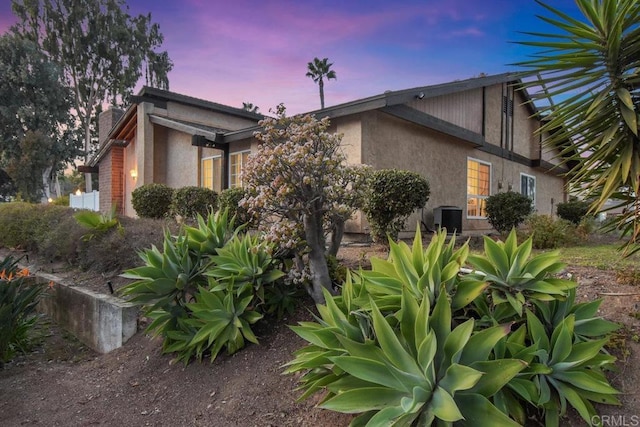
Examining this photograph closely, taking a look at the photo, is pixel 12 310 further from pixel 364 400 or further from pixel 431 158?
pixel 431 158

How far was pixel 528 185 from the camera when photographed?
16797mm

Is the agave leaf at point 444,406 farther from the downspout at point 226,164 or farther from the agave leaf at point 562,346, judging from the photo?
the downspout at point 226,164

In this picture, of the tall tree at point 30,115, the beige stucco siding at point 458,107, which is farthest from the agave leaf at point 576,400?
the tall tree at point 30,115

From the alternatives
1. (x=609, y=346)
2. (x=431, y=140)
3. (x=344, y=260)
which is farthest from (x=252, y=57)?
(x=609, y=346)

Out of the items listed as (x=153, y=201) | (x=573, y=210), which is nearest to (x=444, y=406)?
(x=153, y=201)

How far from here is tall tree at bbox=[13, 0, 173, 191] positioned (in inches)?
1143

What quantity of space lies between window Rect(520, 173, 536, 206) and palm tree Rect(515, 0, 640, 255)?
13.9 m

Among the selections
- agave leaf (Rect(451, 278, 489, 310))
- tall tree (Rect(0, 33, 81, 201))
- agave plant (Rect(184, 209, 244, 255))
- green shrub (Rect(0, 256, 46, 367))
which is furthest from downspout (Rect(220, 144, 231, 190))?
tall tree (Rect(0, 33, 81, 201))

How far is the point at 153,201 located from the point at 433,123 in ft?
29.5

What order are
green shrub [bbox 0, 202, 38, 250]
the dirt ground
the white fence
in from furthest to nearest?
the white fence < green shrub [bbox 0, 202, 38, 250] < the dirt ground

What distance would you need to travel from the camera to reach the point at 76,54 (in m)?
29.9

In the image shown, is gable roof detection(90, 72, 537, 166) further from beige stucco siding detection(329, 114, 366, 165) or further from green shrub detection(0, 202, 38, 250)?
green shrub detection(0, 202, 38, 250)

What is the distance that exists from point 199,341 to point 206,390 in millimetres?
476

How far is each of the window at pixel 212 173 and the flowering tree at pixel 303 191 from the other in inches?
366
